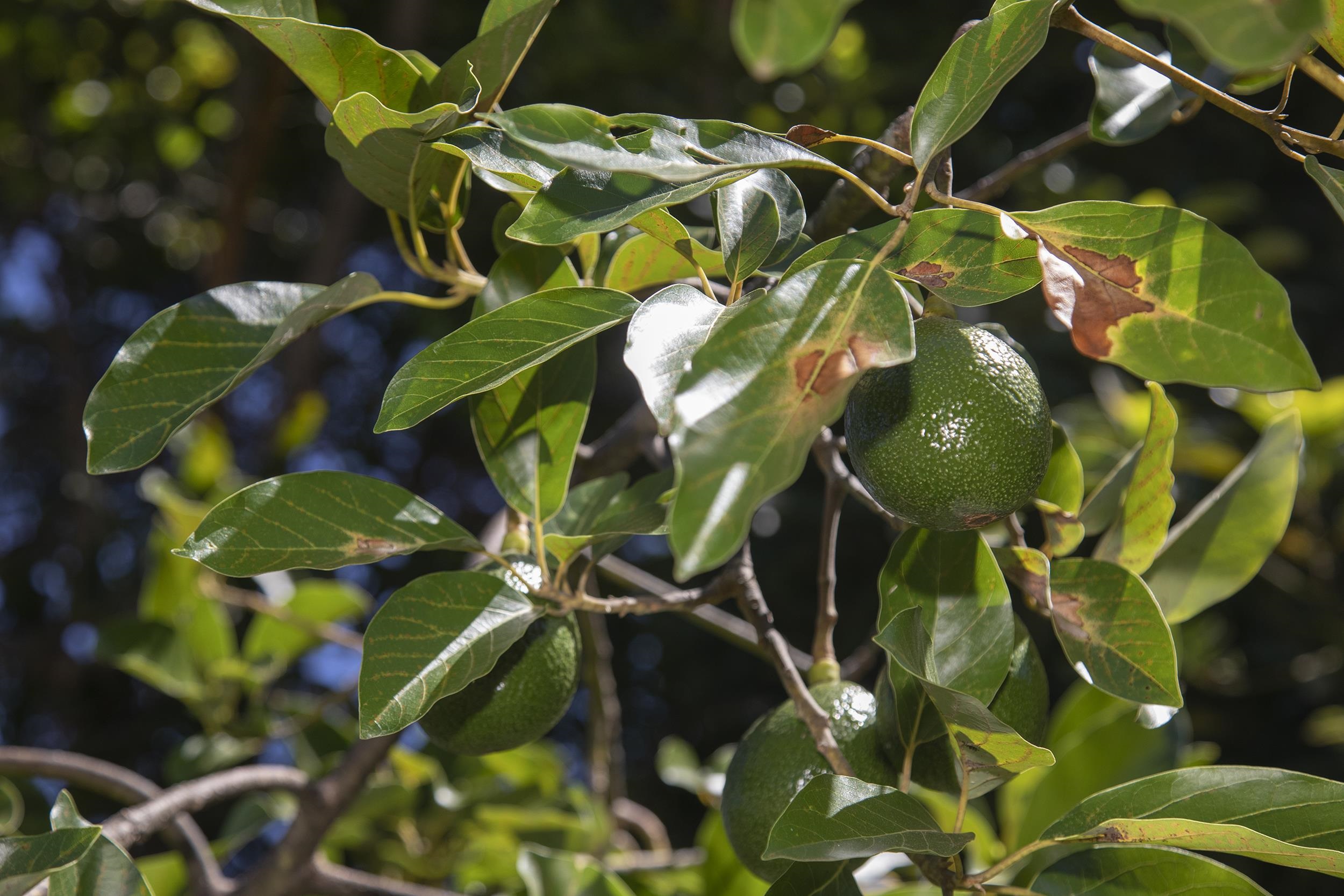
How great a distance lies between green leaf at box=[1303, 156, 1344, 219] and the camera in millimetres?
492

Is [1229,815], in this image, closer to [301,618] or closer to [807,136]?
[807,136]

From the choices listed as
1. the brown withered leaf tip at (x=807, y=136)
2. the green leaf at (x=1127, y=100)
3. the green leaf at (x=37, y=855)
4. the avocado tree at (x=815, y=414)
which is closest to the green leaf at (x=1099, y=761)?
the avocado tree at (x=815, y=414)

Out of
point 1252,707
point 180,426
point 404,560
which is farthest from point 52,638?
point 1252,707

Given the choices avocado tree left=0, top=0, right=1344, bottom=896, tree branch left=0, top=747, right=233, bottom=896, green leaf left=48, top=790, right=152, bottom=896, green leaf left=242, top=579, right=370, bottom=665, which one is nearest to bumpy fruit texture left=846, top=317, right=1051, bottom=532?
avocado tree left=0, top=0, right=1344, bottom=896

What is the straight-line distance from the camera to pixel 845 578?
2.04 m

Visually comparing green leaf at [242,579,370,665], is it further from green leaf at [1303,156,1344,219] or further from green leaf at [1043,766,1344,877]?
green leaf at [1303,156,1344,219]

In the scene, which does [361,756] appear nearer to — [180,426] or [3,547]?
[180,426]

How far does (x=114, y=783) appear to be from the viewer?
0.91m

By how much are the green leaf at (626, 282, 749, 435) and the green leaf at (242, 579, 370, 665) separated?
97 cm

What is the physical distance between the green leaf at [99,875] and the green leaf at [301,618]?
0.67 m

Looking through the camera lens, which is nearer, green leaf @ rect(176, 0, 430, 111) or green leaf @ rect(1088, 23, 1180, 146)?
green leaf @ rect(176, 0, 430, 111)

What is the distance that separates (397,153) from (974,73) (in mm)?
330

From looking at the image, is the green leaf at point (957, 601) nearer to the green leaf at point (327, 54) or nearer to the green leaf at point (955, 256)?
the green leaf at point (955, 256)

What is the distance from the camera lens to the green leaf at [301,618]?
1.31 m
